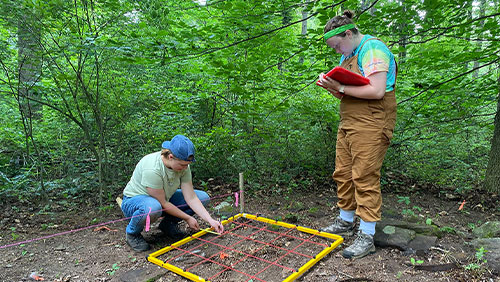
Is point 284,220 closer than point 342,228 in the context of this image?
No

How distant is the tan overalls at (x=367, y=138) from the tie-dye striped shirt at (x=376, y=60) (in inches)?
2.2

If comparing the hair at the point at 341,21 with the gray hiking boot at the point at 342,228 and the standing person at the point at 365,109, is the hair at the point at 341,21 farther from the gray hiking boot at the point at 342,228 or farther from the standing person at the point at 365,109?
the gray hiking boot at the point at 342,228

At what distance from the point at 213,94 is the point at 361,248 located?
10.8ft

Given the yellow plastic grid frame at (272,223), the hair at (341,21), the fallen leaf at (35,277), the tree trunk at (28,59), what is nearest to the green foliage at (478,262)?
the yellow plastic grid frame at (272,223)

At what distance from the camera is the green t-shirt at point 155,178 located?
2.45 m

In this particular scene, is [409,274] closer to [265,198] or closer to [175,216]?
[175,216]

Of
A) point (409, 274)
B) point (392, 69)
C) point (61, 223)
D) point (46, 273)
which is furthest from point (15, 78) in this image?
point (409, 274)

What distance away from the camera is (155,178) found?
2.45 m

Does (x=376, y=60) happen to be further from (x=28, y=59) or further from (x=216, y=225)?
(x=28, y=59)

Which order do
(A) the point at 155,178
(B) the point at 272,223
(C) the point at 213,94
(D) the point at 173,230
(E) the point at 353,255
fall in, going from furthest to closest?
(C) the point at 213,94
(B) the point at 272,223
(D) the point at 173,230
(A) the point at 155,178
(E) the point at 353,255

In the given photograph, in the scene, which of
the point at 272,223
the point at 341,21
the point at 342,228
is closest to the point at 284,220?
the point at 272,223

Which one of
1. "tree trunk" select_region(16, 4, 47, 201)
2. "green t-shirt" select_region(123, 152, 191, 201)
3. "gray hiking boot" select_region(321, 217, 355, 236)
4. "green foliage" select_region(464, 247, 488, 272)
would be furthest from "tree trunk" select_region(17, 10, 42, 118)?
"green foliage" select_region(464, 247, 488, 272)

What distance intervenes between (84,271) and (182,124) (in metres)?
2.61

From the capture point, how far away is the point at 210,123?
4.99 meters
